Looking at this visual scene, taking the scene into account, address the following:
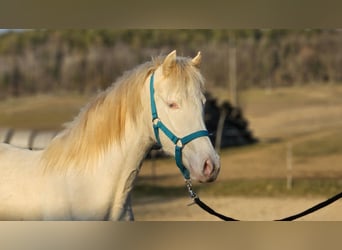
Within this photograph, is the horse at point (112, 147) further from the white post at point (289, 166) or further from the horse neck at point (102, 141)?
the white post at point (289, 166)

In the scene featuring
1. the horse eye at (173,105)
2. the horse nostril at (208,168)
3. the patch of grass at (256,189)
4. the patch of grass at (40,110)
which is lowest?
the patch of grass at (256,189)

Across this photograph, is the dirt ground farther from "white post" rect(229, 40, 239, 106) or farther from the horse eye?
the horse eye

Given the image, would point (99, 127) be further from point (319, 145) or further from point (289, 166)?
point (319, 145)

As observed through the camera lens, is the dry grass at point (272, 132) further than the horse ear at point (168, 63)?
Yes

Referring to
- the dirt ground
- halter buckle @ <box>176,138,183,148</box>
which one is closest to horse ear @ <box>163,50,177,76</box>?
halter buckle @ <box>176,138,183,148</box>

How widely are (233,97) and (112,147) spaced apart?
5948mm

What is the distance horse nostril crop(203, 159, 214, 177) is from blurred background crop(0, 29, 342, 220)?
3623mm

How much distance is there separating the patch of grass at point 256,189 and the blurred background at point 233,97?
0.04 ft

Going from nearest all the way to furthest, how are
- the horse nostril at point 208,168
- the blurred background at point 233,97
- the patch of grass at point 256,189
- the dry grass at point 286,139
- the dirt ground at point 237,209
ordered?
the horse nostril at point 208,168 < the dirt ground at point 237,209 < the patch of grass at point 256,189 < the blurred background at point 233,97 < the dry grass at point 286,139

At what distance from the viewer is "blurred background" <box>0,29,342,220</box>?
6.26 meters

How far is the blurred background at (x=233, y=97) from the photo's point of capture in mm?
6262

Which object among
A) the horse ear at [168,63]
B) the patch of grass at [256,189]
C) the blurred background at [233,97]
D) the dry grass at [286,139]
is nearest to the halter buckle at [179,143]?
the horse ear at [168,63]

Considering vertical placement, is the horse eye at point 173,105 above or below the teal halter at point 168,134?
A: above

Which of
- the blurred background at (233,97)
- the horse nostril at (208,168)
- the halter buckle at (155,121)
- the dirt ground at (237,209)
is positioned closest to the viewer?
the horse nostril at (208,168)
